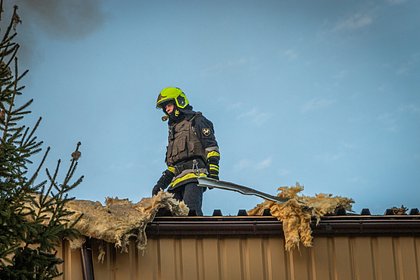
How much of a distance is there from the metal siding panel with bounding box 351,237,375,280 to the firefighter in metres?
3.54

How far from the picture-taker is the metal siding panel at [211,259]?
8.78 metres

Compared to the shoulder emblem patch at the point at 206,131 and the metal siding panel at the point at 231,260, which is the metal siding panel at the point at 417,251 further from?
the shoulder emblem patch at the point at 206,131

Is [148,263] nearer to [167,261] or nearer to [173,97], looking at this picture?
[167,261]

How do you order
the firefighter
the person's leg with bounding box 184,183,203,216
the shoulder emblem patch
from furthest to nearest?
1. the shoulder emblem patch
2. the firefighter
3. the person's leg with bounding box 184,183,203,216

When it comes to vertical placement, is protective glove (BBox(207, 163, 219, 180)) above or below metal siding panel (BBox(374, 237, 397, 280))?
above

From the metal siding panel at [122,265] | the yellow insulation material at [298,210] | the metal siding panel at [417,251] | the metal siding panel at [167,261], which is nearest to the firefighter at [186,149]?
the yellow insulation material at [298,210]

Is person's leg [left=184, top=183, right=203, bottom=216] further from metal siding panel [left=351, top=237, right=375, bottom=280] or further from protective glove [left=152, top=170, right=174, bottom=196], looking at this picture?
metal siding panel [left=351, top=237, right=375, bottom=280]

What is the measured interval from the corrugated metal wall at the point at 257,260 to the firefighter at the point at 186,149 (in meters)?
3.38

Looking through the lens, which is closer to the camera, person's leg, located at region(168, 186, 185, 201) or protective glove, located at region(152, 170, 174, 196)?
person's leg, located at region(168, 186, 185, 201)

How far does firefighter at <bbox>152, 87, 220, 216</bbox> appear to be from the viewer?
1253 centimetres

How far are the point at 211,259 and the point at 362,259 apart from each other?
160cm

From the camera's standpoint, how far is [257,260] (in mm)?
8906

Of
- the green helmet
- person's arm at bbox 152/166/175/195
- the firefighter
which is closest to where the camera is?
the firefighter

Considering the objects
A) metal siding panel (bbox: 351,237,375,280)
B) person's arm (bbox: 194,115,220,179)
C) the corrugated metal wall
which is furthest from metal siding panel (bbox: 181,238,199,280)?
person's arm (bbox: 194,115,220,179)
